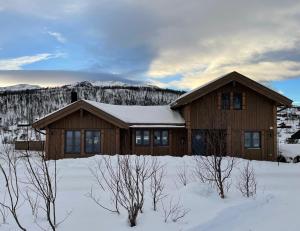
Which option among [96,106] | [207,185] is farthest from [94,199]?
[96,106]

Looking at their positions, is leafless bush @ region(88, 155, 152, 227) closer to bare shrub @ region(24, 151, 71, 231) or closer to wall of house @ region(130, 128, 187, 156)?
bare shrub @ region(24, 151, 71, 231)

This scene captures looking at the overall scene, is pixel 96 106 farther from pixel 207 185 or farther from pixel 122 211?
pixel 122 211

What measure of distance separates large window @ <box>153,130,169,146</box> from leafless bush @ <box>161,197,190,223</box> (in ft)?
54.2

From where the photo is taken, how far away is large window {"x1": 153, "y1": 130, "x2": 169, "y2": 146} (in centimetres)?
2708

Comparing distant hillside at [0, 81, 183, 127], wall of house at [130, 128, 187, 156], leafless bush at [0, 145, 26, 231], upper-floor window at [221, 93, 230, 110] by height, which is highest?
distant hillside at [0, 81, 183, 127]

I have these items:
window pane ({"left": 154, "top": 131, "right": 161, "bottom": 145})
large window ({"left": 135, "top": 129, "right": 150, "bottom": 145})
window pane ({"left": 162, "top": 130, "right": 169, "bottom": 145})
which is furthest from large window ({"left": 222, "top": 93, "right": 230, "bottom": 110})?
large window ({"left": 135, "top": 129, "right": 150, "bottom": 145})

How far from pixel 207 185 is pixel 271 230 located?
3145 millimetres

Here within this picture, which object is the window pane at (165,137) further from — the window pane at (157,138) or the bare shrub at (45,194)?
the bare shrub at (45,194)

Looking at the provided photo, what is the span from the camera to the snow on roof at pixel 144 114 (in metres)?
26.7

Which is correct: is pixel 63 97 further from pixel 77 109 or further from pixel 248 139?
pixel 248 139

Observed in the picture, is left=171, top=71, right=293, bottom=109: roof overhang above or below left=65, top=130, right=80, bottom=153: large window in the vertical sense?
above

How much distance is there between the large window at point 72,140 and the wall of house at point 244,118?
23.3 feet

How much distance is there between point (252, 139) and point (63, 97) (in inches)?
4688

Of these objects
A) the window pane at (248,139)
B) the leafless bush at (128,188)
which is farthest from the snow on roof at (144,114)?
the leafless bush at (128,188)
